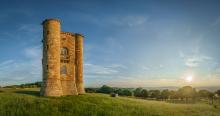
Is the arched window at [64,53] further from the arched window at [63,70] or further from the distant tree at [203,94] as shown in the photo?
the distant tree at [203,94]

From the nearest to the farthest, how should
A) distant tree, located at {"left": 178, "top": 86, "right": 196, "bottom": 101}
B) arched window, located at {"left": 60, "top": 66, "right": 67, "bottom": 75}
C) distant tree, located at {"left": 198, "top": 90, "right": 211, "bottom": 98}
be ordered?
1. arched window, located at {"left": 60, "top": 66, "right": 67, "bottom": 75}
2. distant tree, located at {"left": 178, "top": 86, "right": 196, "bottom": 101}
3. distant tree, located at {"left": 198, "top": 90, "right": 211, "bottom": 98}

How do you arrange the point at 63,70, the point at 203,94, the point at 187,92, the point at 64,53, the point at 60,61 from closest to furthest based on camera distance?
the point at 60,61
the point at 63,70
the point at 64,53
the point at 203,94
the point at 187,92

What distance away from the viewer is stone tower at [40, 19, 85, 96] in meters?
38.9

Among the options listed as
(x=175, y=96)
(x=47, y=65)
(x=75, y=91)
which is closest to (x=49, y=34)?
(x=47, y=65)

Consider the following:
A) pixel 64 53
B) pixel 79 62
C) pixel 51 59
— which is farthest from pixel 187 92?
pixel 51 59

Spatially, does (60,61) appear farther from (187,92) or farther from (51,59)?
(187,92)

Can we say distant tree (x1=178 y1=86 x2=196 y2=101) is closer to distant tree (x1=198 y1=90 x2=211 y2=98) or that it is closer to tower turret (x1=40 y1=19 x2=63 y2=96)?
distant tree (x1=198 y1=90 x2=211 y2=98)

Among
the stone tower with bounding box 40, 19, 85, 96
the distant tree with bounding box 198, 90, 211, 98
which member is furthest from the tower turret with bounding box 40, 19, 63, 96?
the distant tree with bounding box 198, 90, 211, 98

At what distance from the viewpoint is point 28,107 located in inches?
1107

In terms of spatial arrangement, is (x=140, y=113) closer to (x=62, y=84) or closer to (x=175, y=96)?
(x=62, y=84)

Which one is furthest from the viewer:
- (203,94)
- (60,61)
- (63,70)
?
(203,94)

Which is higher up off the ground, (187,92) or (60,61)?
(60,61)

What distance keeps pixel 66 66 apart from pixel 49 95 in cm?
821

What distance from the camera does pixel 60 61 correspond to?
43188 mm
